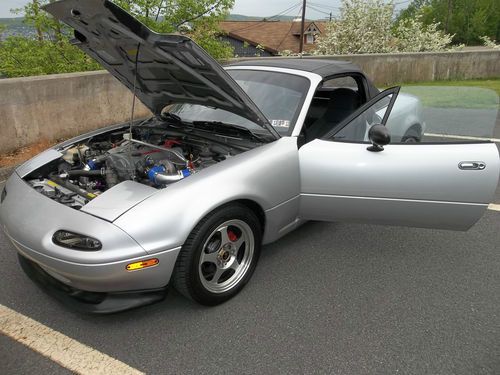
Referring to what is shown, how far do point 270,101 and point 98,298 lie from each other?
1914 millimetres

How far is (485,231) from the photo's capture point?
3.44m

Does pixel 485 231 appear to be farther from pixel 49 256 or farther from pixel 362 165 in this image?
pixel 49 256

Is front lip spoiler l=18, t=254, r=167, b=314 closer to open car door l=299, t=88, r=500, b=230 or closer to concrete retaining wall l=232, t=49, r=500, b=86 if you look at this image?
open car door l=299, t=88, r=500, b=230

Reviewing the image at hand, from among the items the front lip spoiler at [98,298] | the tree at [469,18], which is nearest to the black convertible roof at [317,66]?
the front lip spoiler at [98,298]

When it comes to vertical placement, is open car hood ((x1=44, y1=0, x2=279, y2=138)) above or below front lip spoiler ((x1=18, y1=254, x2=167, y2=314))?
above

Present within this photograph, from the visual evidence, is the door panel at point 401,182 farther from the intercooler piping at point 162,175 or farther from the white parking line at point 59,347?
the white parking line at point 59,347

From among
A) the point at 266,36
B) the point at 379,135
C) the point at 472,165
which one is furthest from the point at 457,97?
the point at 266,36

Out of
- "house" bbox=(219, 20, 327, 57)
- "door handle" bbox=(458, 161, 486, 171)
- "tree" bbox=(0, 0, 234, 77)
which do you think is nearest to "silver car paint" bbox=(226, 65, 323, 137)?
"door handle" bbox=(458, 161, 486, 171)

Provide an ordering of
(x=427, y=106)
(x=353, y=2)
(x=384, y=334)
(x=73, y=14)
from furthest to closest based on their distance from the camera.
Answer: (x=353, y=2) < (x=427, y=106) < (x=73, y=14) < (x=384, y=334)

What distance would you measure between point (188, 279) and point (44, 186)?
1.21 metres

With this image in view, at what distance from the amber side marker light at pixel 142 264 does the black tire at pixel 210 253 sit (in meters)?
0.17

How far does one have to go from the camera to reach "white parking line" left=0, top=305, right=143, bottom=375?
2.04m

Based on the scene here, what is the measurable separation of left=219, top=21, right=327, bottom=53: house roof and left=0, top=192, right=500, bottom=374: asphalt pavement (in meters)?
39.3

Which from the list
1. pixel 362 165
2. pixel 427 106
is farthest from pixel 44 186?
pixel 427 106
